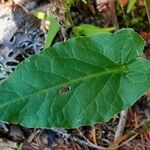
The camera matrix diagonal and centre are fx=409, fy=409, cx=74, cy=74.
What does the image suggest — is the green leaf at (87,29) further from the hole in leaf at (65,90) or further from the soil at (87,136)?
the hole in leaf at (65,90)

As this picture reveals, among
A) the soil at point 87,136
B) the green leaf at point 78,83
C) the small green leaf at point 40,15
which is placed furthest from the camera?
the small green leaf at point 40,15

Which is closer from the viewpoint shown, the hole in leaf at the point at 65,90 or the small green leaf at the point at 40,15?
the hole in leaf at the point at 65,90

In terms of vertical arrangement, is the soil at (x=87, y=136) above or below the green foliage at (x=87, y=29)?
below

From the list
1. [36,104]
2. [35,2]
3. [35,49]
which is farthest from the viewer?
[35,2]

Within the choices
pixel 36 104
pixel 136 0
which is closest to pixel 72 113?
pixel 36 104

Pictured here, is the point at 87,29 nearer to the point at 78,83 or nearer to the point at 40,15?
the point at 40,15

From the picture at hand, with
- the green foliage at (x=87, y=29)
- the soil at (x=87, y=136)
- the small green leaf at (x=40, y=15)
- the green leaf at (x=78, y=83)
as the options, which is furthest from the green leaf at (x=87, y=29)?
the green leaf at (x=78, y=83)

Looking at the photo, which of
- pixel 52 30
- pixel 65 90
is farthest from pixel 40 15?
pixel 65 90

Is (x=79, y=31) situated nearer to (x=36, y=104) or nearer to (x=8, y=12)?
(x=8, y=12)
